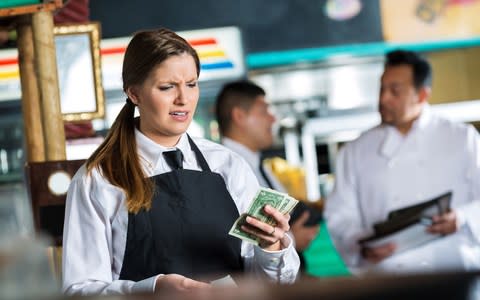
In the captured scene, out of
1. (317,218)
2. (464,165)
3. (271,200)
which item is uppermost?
(271,200)

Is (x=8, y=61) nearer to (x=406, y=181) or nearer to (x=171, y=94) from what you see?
(x=406, y=181)

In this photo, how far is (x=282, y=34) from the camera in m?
8.31

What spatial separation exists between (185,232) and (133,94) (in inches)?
13.8

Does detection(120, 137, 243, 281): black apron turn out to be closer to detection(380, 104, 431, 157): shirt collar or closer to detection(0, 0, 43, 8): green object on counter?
detection(0, 0, 43, 8): green object on counter

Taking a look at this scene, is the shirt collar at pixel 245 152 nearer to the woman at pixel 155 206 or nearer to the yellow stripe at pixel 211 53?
the yellow stripe at pixel 211 53

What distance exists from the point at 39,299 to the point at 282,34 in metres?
7.51

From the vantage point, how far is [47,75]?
10.5 feet

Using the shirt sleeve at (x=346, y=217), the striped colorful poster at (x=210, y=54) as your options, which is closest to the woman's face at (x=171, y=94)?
the shirt sleeve at (x=346, y=217)

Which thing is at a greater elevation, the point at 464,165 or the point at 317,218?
the point at 464,165

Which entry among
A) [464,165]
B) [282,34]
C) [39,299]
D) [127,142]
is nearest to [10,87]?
[282,34]

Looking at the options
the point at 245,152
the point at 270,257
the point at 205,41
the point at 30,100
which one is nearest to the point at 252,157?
the point at 245,152

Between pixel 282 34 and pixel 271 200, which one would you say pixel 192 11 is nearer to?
pixel 282 34

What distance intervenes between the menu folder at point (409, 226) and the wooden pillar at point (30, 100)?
136cm

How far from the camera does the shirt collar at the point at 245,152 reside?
453 centimetres
